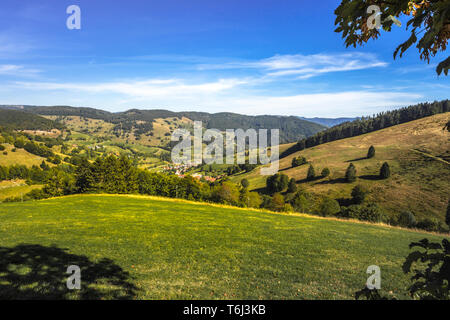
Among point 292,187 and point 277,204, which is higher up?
point 292,187

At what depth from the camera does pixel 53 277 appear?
8859mm

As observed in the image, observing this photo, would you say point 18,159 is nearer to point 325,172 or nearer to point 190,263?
point 325,172

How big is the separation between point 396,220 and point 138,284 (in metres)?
87.6

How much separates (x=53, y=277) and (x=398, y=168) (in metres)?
139

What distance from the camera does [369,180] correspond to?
107062mm

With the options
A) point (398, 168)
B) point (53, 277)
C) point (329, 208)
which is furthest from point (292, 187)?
point (53, 277)

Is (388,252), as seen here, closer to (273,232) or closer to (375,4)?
(273,232)

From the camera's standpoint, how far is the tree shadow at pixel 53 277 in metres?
7.63

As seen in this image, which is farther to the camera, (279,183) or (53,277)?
(279,183)

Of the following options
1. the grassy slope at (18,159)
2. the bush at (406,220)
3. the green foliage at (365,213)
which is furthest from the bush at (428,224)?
the grassy slope at (18,159)

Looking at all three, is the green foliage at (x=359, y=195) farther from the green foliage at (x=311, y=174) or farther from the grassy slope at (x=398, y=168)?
the green foliage at (x=311, y=174)

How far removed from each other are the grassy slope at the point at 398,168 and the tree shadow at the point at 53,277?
98.3m
